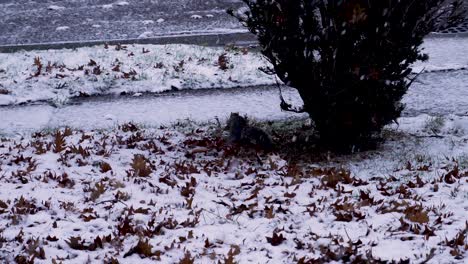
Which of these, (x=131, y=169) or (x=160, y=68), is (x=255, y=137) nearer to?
(x=131, y=169)

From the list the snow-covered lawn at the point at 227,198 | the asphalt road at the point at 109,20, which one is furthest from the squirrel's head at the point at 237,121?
the asphalt road at the point at 109,20

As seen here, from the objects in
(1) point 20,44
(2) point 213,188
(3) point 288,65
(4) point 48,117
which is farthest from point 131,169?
(1) point 20,44

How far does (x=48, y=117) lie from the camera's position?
9359mm

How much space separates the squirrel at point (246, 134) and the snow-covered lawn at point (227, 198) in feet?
0.48

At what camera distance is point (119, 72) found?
11258 millimetres

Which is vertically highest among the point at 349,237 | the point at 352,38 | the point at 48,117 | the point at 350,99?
the point at 352,38

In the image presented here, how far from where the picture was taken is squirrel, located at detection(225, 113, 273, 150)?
7383 mm

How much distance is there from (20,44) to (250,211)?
12.3 m

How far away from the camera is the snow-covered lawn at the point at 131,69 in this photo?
34.7 feet

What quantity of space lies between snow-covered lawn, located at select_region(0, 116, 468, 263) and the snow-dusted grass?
2.64 metres

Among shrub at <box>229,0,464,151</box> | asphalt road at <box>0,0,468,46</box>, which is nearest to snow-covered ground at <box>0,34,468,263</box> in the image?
shrub at <box>229,0,464,151</box>

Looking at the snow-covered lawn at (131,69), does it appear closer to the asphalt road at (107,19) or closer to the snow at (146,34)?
the snow at (146,34)

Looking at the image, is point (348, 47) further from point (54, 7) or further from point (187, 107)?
point (54, 7)

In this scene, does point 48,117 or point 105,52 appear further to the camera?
point 105,52
